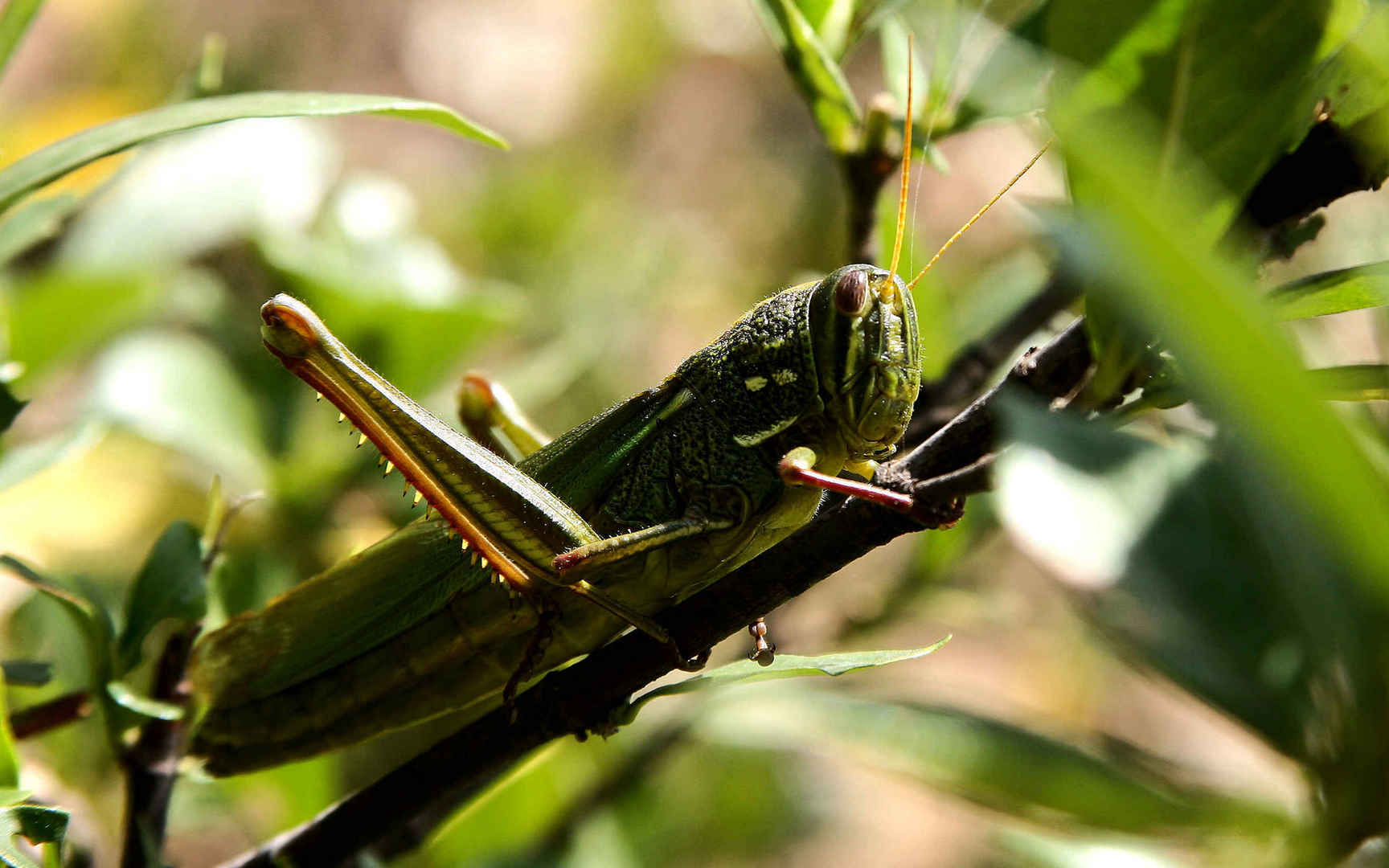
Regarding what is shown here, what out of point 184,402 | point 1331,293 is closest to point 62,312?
point 184,402

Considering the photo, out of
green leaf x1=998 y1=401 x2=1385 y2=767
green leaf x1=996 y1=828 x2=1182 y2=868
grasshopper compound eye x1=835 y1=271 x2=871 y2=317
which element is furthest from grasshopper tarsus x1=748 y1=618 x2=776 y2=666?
green leaf x1=998 y1=401 x2=1385 y2=767

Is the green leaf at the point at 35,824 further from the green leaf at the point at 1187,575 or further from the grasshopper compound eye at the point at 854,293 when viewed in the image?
the grasshopper compound eye at the point at 854,293

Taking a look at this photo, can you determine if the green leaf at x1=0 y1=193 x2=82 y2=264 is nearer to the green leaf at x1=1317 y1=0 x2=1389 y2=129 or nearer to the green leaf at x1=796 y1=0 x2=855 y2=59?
the green leaf at x1=796 y1=0 x2=855 y2=59

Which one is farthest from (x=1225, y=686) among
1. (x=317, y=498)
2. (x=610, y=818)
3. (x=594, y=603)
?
(x=317, y=498)

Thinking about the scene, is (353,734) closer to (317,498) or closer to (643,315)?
(317,498)

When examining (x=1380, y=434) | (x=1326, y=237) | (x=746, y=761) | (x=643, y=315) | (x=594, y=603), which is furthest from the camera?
(x=643, y=315)

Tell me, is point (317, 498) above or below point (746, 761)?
above
